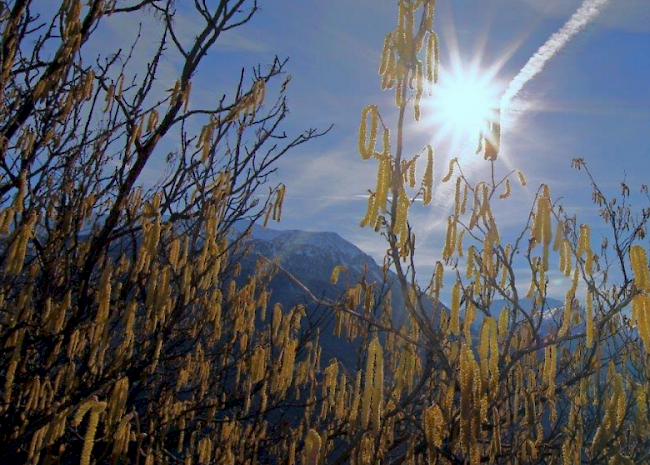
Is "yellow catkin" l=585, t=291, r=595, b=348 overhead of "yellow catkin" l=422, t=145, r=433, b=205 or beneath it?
beneath

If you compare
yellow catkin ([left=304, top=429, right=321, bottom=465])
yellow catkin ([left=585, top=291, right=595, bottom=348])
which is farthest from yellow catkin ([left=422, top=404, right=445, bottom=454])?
yellow catkin ([left=585, top=291, right=595, bottom=348])

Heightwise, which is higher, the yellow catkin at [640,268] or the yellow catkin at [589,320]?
the yellow catkin at [640,268]

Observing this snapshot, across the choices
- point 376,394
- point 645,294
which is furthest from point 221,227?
point 645,294

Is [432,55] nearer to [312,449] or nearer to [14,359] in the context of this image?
[312,449]

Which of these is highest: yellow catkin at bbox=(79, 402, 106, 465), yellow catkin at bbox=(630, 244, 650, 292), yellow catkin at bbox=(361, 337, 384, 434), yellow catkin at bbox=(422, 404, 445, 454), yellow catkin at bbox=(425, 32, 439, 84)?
→ yellow catkin at bbox=(425, 32, 439, 84)

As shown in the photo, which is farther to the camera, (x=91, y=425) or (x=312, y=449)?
(x=91, y=425)

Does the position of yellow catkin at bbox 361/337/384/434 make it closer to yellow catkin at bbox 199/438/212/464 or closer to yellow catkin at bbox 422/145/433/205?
yellow catkin at bbox 422/145/433/205

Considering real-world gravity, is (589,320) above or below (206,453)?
above

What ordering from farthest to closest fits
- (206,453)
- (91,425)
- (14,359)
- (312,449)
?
(206,453)
(14,359)
(91,425)
(312,449)

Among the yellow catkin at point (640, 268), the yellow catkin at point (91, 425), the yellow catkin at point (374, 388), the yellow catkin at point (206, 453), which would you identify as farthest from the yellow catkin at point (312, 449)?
the yellow catkin at point (206, 453)

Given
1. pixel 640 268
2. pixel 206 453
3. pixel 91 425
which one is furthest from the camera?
pixel 206 453

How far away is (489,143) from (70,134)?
310 cm

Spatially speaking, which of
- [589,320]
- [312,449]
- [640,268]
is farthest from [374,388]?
[640,268]

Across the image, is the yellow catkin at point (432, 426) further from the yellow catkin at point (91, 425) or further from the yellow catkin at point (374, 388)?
the yellow catkin at point (91, 425)
